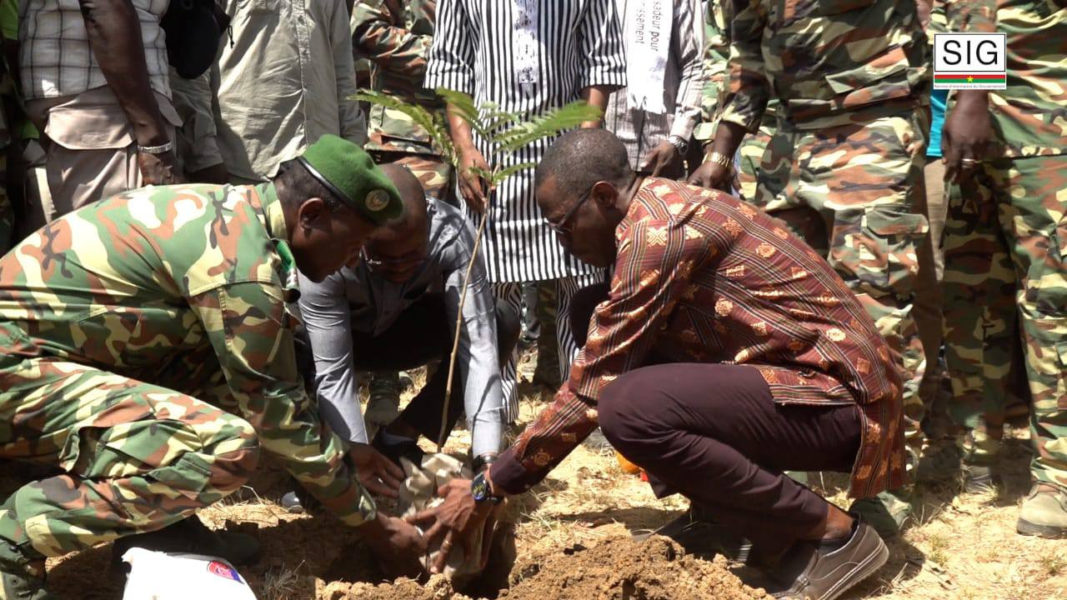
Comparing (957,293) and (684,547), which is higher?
(957,293)

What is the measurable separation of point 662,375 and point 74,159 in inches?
93.5

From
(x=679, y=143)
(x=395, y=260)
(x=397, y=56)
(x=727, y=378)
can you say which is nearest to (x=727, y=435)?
(x=727, y=378)

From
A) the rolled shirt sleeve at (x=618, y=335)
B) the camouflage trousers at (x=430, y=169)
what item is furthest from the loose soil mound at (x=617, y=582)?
the camouflage trousers at (x=430, y=169)

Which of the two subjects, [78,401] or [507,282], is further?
[507,282]

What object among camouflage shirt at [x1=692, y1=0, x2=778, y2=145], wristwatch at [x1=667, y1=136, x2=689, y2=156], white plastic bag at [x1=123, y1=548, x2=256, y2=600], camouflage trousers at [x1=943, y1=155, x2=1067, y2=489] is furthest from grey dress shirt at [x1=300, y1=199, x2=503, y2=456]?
camouflage trousers at [x1=943, y1=155, x2=1067, y2=489]

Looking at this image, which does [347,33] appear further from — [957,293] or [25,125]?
[957,293]

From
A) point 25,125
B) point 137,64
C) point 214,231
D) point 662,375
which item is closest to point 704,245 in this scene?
point 662,375

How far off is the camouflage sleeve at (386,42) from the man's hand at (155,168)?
6.41 feet

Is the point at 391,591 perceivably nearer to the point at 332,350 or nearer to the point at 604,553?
the point at 604,553

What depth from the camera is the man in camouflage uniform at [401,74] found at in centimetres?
587

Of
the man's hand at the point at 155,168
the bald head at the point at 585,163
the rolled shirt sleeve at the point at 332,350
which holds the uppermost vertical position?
the bald head at the point at 585,163

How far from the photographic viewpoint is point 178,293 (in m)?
3.29

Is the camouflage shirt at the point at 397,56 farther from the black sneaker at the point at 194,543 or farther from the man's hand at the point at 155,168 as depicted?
the black sneaker at the point at 194,543

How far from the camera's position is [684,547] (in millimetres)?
3963
